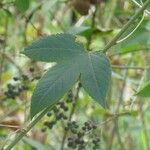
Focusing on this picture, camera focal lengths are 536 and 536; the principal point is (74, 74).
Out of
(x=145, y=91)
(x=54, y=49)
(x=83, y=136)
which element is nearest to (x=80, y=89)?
(x=83, y=136)

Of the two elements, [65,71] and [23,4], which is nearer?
[65,71]

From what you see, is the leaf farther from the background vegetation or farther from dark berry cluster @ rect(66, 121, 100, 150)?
dark berry cluster @ rect(66, 121, 100, 150)

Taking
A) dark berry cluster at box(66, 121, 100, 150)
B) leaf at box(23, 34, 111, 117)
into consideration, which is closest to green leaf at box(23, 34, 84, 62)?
leaf at box(23, 34, 111, 117)

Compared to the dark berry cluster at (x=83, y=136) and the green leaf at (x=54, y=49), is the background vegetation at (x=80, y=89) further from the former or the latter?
the green leaf at (x=54, y=49)

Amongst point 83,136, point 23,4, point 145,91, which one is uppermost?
point 23,4

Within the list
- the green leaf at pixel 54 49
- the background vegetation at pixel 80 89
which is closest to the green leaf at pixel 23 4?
the background vegetation at pixel 80 89

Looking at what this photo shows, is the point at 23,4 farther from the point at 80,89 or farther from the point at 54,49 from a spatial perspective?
the point at 80,89

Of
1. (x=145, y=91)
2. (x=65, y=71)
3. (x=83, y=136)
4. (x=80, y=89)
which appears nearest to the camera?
(x=65, y=71)

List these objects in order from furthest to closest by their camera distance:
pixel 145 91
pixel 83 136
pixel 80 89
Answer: pixel 80 89
pixel 83 136
pixel 145 91
